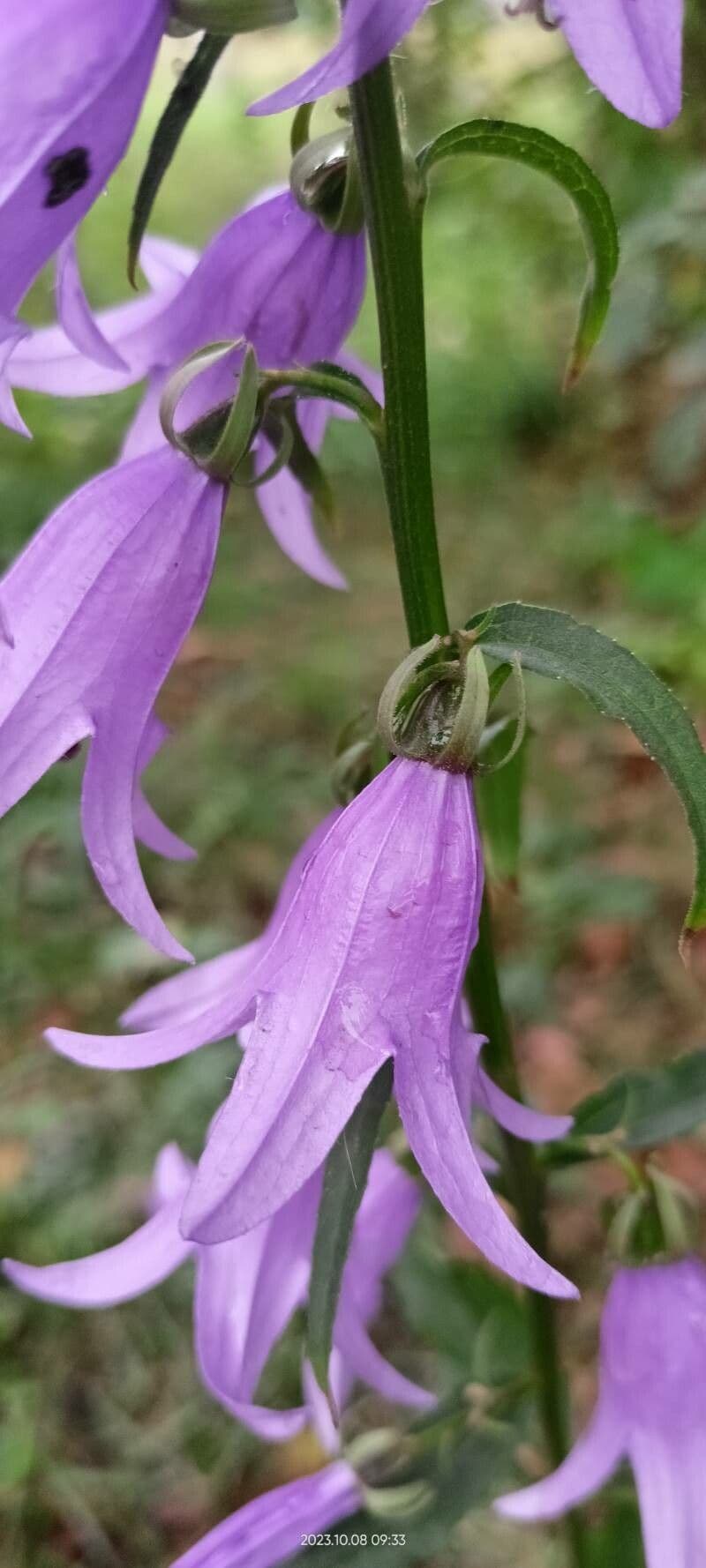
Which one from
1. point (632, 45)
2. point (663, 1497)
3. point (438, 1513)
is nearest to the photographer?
point (632, 45)

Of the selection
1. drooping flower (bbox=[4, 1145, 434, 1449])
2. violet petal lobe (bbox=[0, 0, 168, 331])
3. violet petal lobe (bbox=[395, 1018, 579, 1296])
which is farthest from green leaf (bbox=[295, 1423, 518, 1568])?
violet petal lobe (bbox=[0, 0, 168, 331])

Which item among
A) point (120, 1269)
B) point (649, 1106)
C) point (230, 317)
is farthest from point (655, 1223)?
point (230, 317)

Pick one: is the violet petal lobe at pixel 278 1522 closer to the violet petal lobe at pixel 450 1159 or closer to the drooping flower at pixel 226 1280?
the drooping flower at pixel 226 1280

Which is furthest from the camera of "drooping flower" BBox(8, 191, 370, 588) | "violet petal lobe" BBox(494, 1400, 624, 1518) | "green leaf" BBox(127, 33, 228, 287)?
"violet petal lobe" BBox(494, 1400, 624, 1518)

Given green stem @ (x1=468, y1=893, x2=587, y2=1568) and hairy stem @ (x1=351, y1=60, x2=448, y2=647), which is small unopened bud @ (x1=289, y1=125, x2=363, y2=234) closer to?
hairy stem @ (x1=351, y1=60, x2=448, y2=647)

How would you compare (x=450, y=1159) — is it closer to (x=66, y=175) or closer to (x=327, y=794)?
(x=66, y=175)

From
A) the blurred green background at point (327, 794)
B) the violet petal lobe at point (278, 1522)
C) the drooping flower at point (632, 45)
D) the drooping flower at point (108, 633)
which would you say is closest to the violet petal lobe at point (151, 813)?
the drooping flower at point (108, 633)

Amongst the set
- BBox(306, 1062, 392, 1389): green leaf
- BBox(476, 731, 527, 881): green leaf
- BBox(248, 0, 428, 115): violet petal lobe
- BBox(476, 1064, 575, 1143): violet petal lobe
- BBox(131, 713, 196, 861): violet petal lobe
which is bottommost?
BBox(306, 1062, 392, 1389): green leaf
